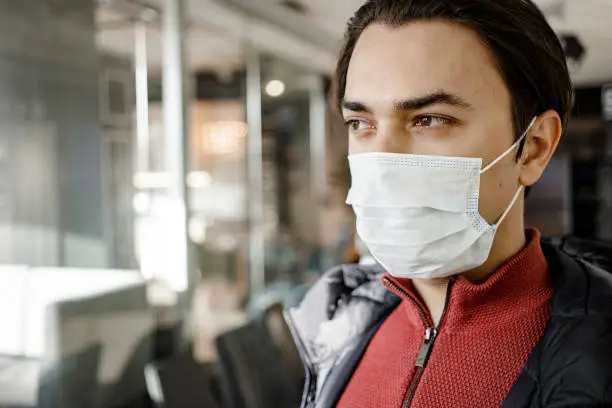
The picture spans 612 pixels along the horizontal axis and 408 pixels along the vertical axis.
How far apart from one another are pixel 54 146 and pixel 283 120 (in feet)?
10.9

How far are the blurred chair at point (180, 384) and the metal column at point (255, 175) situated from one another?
8.25 feet

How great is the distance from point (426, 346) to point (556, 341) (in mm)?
191

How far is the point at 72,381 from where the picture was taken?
113 inches

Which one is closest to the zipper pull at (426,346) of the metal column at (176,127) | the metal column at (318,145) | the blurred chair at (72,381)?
the blurred chair at (72,381)

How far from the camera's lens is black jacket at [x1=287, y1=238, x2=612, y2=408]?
778 millimetres

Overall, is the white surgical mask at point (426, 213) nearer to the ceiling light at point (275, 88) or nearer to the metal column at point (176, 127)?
the metal column at point (176, 127)

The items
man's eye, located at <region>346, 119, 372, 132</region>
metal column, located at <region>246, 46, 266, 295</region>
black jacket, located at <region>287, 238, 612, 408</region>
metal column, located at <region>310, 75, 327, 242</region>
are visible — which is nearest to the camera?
black jacket, located at <region>287, 238, 612, 408</region>

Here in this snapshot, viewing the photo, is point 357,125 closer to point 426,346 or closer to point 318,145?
point 426,346

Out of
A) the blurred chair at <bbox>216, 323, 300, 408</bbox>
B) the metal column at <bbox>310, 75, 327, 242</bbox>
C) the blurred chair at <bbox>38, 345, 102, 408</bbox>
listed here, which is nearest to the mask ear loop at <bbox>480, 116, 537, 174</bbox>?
the blurred chair at <bbox>216, 323, 300, 408</bbox>

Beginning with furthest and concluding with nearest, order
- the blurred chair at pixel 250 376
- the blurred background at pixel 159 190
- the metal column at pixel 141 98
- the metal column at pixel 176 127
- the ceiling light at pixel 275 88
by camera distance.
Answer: the ceiling light at pixel 275 88
the metal column at pixel 176 127
the metal column at pixel 141 98
the blurred chair at pixel 250 376
the blurred background at pixel 159 190

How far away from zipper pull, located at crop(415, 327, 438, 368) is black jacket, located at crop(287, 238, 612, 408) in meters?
0.15

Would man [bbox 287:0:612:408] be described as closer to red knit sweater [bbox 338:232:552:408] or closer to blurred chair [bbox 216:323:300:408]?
red knit sweater [bbox 338:232:552:408]

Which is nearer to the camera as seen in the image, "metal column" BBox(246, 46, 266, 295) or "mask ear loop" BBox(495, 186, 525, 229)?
"mask ear loop" BBox(495, 186, 525, 229)

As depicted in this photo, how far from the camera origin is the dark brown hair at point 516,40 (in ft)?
2.99
